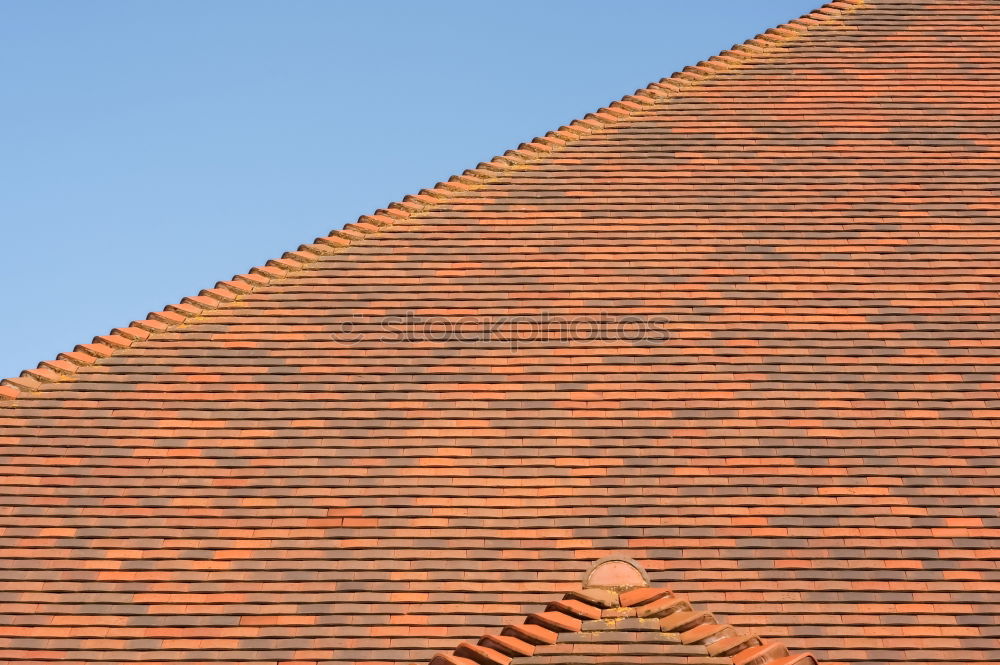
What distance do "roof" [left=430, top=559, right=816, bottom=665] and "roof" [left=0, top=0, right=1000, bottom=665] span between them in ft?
3.90

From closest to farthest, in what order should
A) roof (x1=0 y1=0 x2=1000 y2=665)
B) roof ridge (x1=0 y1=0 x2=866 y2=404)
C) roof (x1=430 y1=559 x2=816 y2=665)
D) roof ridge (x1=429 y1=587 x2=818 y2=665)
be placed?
roof (x1=430 y1=559 x2=816 y2=665), roof ridge (x1=429 y1=587 x2=818 y2=665), roof (x1=0 y1=0 x2=1000 y2=665), roof ridge (x1=0 y1=0 x2=866 y2=404)

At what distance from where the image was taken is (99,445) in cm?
911

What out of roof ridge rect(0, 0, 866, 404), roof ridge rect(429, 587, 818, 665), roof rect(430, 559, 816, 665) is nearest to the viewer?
roof rect(430, 559, 816, 665)

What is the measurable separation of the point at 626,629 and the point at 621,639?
0.08 m

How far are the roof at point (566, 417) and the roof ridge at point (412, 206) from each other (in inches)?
1.4

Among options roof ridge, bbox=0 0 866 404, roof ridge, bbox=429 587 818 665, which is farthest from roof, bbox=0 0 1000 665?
roof ridge, bbox=429 587 818 665

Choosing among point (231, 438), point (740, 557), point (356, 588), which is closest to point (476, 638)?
point (356, 588)

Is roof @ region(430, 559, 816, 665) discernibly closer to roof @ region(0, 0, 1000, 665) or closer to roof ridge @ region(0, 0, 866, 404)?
roof @ region(0, 0, 1000, 665)

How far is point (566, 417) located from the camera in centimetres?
919

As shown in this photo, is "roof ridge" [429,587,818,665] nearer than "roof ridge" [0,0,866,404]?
Yes

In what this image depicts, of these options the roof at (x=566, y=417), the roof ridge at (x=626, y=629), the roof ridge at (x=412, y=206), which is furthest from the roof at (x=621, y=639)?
the roof ridge at (x=412, y=206)

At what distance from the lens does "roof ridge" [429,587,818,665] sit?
21.0 feet

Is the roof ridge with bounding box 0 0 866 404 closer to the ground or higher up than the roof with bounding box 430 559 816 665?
higher up

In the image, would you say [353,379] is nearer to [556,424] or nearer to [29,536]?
[556,424]
